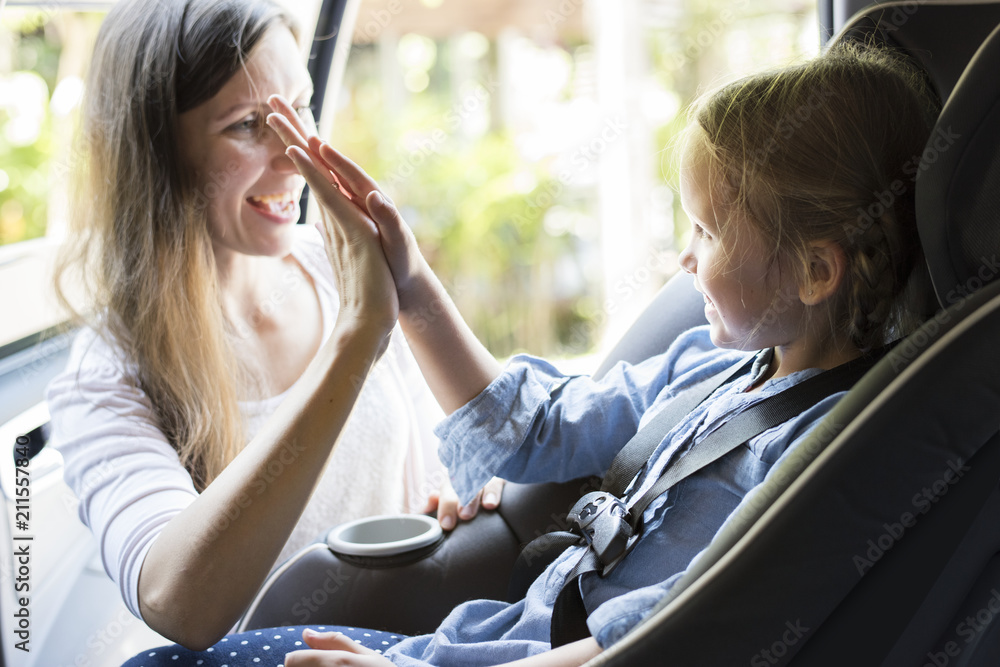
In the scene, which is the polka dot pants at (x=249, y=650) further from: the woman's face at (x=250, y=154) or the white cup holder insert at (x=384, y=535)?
the woman's face at (x=250, y=154)

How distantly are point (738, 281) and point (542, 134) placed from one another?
13.8ft

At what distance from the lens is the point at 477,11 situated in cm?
523

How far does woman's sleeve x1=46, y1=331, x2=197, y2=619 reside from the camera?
1046mm

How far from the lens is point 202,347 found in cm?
128

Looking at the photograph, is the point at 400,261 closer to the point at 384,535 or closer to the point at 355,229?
the point at 355,229

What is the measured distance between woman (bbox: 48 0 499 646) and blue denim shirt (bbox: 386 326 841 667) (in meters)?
→ 0.19

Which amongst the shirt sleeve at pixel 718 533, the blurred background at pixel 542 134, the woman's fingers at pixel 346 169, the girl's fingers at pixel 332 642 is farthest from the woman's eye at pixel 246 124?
the blurred background at pixel 542 134

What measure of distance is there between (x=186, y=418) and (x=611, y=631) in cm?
70

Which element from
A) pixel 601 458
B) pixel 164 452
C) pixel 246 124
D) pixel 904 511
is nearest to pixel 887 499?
pixel 904 511

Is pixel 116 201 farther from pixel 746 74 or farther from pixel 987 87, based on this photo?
pixel 987 87

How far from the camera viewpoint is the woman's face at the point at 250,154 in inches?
49.0

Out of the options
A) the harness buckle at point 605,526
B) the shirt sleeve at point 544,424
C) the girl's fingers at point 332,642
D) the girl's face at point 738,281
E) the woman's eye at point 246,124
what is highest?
the woman's eye at point 246,124

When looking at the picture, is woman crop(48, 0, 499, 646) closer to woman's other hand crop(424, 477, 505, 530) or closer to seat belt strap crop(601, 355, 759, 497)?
woman's other hand crop(424, 477, 505, 530)

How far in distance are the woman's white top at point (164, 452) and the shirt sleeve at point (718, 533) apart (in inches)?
15.8
